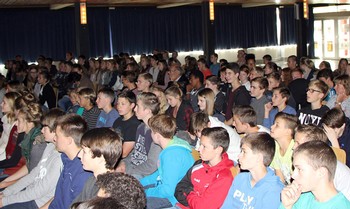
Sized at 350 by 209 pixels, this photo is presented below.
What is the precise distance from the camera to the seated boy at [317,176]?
121 inches

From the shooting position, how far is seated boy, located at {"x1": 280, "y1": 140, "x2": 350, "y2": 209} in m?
3.08

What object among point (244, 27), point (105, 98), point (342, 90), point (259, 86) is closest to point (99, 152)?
point (105, 98)

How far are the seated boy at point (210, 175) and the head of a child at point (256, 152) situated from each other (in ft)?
1.28

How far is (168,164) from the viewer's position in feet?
14.9

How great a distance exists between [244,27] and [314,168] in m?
21.3

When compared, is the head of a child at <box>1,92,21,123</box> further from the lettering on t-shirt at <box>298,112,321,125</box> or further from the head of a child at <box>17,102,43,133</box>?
the lettering on t-shirt at <box>298,112,321,125</box>

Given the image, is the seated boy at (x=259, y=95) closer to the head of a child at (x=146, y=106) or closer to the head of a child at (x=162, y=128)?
the head of a child at (x=146, y=106)

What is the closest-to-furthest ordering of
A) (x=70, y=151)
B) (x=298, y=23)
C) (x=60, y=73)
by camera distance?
(x=70, y=151), (x=60, y=73), (x=298, y=23)

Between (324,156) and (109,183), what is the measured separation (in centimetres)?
130

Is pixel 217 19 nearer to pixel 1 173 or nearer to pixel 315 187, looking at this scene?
pixel 1 173

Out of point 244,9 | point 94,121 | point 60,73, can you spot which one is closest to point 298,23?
point 244,9

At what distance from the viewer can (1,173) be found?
243 inches

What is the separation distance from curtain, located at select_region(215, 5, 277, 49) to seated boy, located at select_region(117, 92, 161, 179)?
1717 cm

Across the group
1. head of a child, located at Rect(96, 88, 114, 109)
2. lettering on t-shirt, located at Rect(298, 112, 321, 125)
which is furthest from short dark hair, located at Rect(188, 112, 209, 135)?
head of a child, located at Rect(96, 88, 114, 109)
